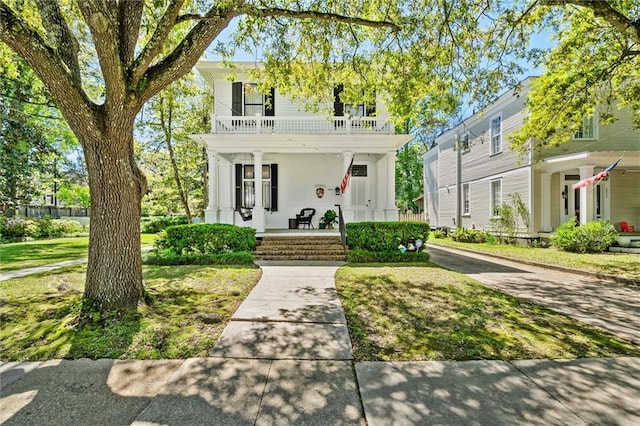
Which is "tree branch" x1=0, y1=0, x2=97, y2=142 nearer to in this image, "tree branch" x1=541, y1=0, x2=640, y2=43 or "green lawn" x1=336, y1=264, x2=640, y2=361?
"green lawn" x1=336, y1=264, x2=640, y2=361

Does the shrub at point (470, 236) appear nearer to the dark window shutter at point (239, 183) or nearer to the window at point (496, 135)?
the window at point (496, 135)

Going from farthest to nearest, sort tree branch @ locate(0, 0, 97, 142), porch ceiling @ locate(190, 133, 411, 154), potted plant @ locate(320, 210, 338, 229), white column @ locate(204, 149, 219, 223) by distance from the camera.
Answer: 1. potted plant @ locate(320, 210, 338, 229)
2. white column @ locate(204, 149, 219, 223)
3. porch ceiling @ locate(190, 133, 411, 154)
4. tree branch @ locate(0, 0, 97, 142)

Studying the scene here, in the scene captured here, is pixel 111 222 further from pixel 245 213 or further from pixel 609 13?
pixel 609 13

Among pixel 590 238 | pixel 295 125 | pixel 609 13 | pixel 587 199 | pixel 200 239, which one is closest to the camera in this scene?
pixel 609 13

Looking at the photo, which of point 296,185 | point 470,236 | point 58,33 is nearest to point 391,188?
point 296,185

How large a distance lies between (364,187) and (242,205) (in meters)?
5.43

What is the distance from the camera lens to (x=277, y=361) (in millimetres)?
3287

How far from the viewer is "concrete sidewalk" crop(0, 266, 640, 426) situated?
2.41 m

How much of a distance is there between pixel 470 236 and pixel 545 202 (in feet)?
12.2

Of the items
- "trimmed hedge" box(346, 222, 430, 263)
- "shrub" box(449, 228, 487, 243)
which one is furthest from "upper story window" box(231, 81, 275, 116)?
"shrub" box(449, 228, 487, 243)

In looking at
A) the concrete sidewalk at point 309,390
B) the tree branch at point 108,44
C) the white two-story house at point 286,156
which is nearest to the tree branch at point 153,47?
the tree branch at point 108,44

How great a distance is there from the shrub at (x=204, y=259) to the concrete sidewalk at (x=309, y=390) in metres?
5.22

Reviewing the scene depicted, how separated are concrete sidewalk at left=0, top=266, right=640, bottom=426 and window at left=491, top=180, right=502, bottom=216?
13728 mm

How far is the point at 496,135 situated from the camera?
15.8 metres
